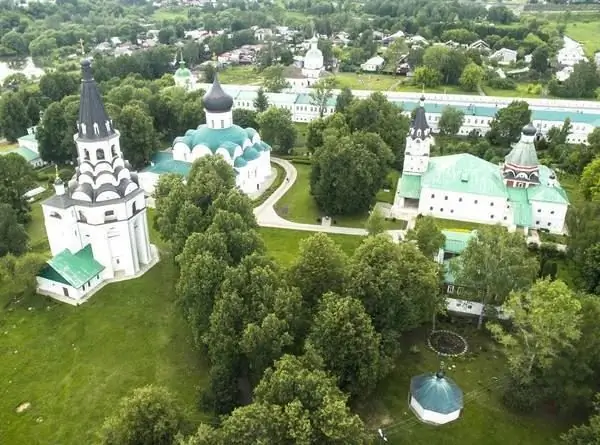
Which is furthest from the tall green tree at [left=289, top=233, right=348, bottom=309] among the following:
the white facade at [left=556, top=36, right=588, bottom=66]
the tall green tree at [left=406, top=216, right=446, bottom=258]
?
the white facade at [left=556, top=36, right=588, bottom=66]

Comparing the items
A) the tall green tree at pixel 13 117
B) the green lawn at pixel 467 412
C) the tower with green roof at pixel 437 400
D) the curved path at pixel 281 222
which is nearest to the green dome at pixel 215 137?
the curved path at pixel 281 222

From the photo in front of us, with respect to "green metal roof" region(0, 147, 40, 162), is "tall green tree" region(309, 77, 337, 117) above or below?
above

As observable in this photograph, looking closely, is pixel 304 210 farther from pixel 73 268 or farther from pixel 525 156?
pixel 73 268

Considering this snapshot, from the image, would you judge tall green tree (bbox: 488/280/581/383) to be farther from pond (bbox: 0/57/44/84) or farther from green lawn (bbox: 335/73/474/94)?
pond (bbox: 0/57/44/84)

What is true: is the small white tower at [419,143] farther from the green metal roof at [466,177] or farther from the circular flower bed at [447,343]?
the circular flower bed at [447,343]

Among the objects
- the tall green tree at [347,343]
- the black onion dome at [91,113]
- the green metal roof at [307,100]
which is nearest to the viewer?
the tall green tree at [347,343]
